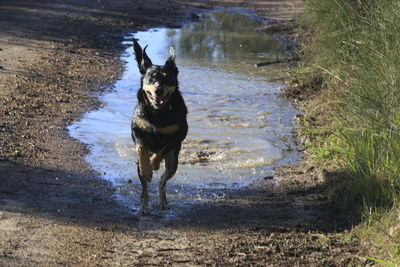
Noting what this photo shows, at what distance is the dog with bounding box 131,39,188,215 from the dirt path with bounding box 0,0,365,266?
0.48 metres

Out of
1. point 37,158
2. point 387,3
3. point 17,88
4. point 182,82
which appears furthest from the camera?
point 182,82

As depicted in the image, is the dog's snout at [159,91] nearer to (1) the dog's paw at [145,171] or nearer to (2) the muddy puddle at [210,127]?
(1) the dog's paw at [145,171]

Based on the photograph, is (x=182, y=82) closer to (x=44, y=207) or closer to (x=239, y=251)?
(x=44, y=207)

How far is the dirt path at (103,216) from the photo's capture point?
182 inches

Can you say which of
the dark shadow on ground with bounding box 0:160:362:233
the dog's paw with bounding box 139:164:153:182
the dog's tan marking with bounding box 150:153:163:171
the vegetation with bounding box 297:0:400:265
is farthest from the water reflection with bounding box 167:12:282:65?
the dog's paw with bounding box 139:164:153:182

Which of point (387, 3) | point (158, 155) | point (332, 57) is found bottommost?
point (158, 155)

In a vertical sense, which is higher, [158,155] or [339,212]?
[158,155]

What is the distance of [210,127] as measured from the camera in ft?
29.5

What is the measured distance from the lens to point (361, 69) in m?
6.59

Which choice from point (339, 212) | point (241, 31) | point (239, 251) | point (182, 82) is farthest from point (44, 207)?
point (241, 31)

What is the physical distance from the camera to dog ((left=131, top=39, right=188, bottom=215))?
18.9 feet

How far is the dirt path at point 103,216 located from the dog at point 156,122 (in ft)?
1.57

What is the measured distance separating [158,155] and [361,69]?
2.53m

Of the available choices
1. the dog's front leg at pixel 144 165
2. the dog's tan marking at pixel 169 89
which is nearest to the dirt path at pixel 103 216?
the dog's front leg at pixel 144 165
